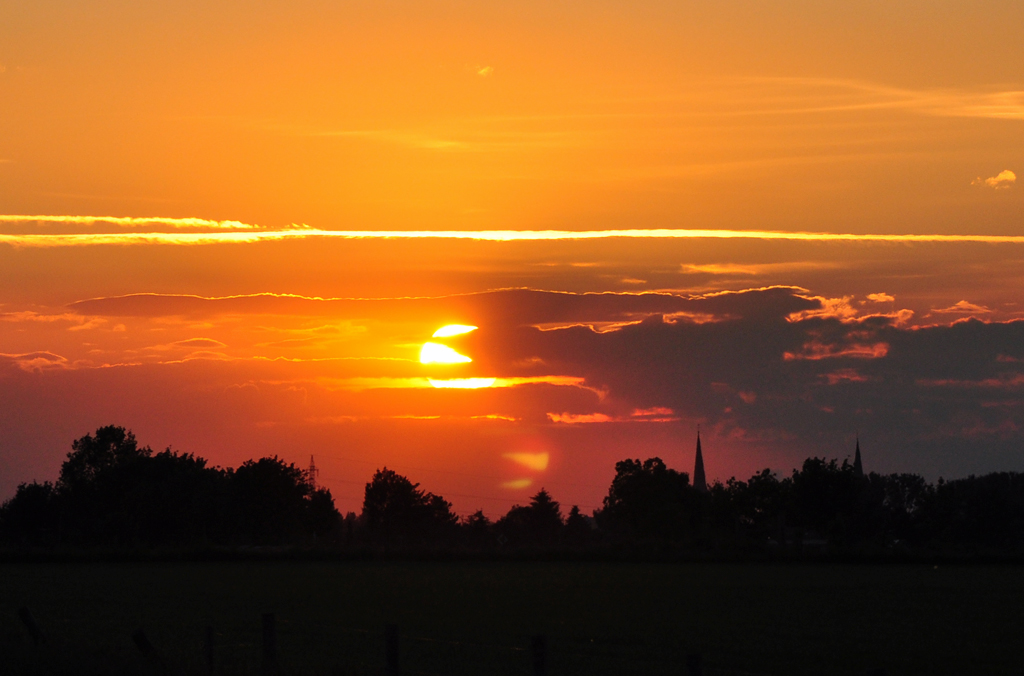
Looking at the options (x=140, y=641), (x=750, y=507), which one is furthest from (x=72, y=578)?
(x=750, y=507)

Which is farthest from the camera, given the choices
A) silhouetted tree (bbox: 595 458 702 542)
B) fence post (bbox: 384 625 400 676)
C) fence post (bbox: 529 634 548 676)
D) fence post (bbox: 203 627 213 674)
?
silhouetted tree (bbox: 595 458 702 542)

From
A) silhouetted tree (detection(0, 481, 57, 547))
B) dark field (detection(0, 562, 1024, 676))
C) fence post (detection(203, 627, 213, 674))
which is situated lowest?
dark field (detection(0, 562, 1024, 676))

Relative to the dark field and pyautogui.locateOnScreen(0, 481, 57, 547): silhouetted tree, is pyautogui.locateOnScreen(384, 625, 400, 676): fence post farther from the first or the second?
pyautogui.locateOnScreen(0, 481, 57, 547): silhouetted tree

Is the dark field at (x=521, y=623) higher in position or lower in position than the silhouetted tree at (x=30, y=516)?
lower

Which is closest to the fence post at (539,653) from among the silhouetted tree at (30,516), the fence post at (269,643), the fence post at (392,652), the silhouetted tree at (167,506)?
the fence post at (392,652)

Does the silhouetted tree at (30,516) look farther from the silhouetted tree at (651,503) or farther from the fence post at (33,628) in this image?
the fence post at (33,628)

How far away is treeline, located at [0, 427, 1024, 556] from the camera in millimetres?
152500

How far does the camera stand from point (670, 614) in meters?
42.3

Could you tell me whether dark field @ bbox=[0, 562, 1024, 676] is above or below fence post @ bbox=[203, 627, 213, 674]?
below

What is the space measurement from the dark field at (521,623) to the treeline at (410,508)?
7024 cm

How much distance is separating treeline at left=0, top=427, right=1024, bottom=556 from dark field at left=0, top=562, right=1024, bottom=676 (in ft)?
230

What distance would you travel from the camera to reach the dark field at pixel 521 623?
25516 mm

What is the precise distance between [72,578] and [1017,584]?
172 feet

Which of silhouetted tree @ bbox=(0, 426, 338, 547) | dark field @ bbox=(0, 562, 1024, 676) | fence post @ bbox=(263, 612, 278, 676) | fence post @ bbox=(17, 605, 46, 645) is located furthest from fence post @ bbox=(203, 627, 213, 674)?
silhouetted tree @ bbox=(0, 426, 338, 547)
